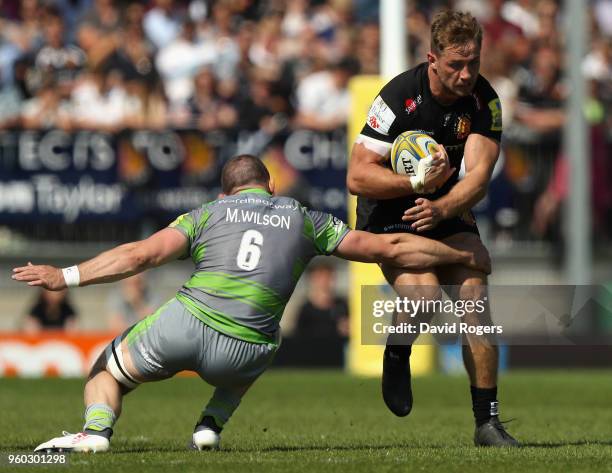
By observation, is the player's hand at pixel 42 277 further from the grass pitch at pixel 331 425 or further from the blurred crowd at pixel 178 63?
the blurred crowd at pixel 178 63

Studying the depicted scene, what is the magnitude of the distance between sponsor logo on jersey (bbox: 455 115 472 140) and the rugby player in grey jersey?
111cm

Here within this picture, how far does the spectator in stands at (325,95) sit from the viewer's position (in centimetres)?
1912

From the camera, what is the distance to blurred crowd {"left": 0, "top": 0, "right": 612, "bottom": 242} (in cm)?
1898

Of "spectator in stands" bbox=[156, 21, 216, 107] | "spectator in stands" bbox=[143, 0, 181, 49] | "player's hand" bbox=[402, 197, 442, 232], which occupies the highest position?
"spectator in stands" bbox=[143, 0, 181, 49]

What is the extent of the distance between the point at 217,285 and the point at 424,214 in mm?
1314

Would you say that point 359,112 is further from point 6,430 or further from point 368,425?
point 6,430

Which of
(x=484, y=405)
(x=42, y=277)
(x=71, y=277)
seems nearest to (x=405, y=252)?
(x=484, y=405)

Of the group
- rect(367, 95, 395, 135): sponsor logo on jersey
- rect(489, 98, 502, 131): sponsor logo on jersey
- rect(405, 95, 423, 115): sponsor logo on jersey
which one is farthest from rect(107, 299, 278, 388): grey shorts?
rect(489, 98, 502, 131): sponsor logo on jersey

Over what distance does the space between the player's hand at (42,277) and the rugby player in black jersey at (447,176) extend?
1.92 meters

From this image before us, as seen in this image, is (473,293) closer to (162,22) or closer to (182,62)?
(182,62)

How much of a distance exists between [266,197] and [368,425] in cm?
347

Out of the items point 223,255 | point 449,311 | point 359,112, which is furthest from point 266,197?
point 359,112

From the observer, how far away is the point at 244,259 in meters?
7.78

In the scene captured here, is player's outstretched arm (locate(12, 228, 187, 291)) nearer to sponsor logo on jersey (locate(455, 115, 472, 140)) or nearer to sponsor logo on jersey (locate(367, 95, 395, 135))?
sponsor logo on jersey (locate(367, 95, 395, 135))
